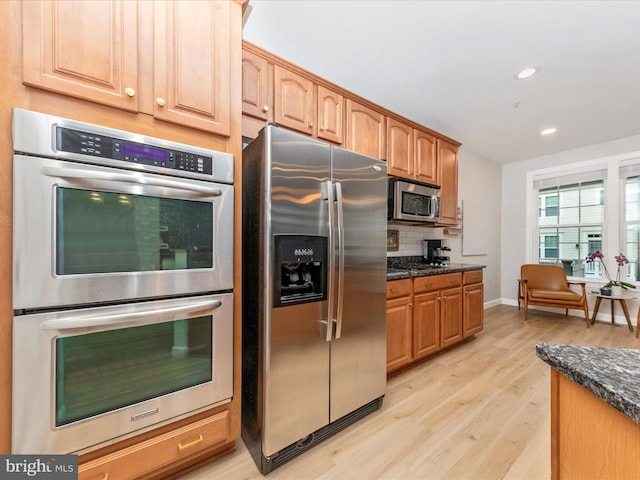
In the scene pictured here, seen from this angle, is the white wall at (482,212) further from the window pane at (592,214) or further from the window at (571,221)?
the window pane at (592,214)

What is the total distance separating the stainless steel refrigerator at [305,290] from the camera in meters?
1.40

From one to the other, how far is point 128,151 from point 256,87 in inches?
42.3

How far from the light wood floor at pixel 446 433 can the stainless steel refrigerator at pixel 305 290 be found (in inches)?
5.1

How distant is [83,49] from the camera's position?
41.6 inches

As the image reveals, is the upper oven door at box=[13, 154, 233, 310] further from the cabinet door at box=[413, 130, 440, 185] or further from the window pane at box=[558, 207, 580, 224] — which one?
the window pane at box=[558, 207, 580, 224]

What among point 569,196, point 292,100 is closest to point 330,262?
point 292,100

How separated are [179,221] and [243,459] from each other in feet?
4.39

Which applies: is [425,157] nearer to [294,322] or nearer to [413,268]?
[413,268]

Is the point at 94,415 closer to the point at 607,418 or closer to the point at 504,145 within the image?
the point at 607,418

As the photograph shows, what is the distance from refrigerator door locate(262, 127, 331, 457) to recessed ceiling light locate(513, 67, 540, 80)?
2053 millimetres

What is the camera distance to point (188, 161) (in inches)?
49.6

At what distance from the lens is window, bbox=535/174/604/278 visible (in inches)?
165

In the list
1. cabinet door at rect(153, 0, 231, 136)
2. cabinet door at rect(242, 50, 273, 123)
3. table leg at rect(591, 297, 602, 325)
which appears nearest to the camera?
cabinet door at rect(153, 0, 231, 136)

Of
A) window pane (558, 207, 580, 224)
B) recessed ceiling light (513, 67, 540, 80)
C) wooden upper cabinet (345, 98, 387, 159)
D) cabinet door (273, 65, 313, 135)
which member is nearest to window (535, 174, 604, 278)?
window pane (558, 207, 580, 224)
